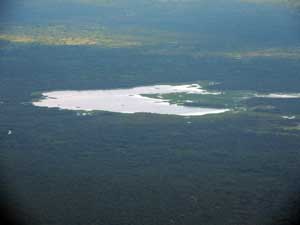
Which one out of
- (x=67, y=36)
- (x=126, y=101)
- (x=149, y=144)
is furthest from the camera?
(x=67, y=36)

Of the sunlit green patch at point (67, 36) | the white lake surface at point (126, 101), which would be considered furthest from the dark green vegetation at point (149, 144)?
the sunlit green patch at point (67, 36)

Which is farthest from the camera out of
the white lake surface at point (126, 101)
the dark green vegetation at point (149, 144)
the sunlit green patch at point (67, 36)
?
the sunlit green patch at point (67, 36)

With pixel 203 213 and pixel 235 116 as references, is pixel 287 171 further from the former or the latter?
pixel 235 116

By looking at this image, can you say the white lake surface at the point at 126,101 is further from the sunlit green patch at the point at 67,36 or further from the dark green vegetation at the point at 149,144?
the sunlit green patch at the point at 67,36

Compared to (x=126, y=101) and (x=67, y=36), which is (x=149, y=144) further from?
(x=67, y=36)

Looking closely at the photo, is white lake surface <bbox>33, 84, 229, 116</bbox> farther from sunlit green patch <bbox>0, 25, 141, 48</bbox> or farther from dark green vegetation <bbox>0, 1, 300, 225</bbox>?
sunlit green patch <bbox>0, 25, 141, 48</bbox>

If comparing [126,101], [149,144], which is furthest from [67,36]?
[149,144]
